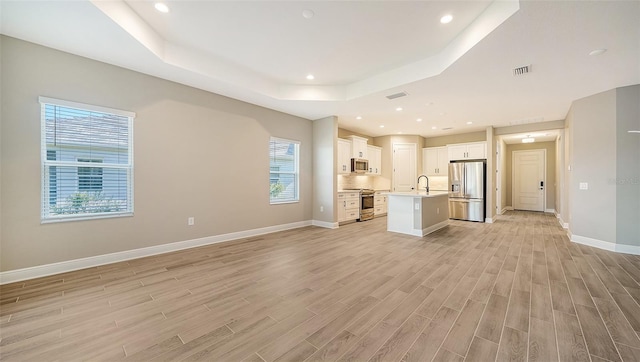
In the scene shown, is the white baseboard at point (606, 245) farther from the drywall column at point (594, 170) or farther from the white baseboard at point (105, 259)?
the white baseboard at point (105, 259)

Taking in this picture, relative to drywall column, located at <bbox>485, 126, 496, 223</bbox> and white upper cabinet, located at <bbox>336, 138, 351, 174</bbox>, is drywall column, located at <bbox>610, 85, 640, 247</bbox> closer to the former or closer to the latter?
drywall column, located at <bbox>485, 126, 496, 223</bbox>

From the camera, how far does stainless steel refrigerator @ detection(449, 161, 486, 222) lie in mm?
7047

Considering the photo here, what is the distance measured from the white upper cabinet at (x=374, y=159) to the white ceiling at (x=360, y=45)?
3.19 meters

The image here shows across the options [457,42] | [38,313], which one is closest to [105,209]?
[38,313]

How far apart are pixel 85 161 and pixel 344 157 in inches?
217

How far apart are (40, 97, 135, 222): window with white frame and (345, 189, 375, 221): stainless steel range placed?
5392mm

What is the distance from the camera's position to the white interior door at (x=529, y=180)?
357 inches

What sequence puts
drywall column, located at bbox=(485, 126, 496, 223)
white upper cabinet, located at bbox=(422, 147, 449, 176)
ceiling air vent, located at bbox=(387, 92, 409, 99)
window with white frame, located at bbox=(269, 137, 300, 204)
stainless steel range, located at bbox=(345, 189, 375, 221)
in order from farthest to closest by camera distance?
white upper cabinet, located at bbox=(422, 147, 449, 176) → stainless steel range, located at bbox=(345, 189, 375, 221) → drywall column, located at bbox=(485, 126, 496, 223) → window with white frame, located at bbox=(269, 137, 300, 204) → ceiling air vent, located at bbox=(387, 92, 409, 99)

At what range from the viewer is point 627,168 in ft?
13.5

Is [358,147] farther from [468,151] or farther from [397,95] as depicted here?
[468,151]

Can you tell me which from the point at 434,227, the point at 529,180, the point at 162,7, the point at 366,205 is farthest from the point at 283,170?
the point at 529,180

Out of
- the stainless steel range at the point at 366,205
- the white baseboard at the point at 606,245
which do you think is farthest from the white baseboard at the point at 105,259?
the white baseboard at the point at 606,245

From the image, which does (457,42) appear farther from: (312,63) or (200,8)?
(200,8)

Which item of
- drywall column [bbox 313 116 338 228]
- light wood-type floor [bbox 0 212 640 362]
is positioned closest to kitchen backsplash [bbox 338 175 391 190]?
drywall column [bbox 313 116 338 228]
